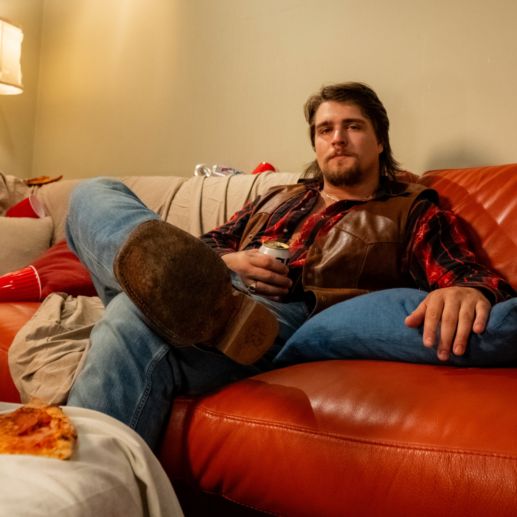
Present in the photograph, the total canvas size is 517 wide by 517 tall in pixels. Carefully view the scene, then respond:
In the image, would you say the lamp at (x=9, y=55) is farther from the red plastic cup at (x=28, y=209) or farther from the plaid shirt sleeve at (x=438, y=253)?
the plaid shirt sleeve at (x=438, y=253)

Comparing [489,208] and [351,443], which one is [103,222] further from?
[489,208]

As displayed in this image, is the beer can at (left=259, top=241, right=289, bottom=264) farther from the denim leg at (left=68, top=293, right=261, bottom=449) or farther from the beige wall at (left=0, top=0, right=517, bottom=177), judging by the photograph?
the beige wall at (left=0, top=0, right=517, bottom=177)

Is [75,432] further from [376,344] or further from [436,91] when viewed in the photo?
[436,91]

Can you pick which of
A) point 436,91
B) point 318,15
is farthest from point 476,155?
point 318,15

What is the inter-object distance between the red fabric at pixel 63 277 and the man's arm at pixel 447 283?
37.8 inches

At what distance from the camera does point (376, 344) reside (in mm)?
879

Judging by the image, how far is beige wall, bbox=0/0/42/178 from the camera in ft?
10.4

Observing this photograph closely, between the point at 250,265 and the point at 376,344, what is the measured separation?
1.05 ft

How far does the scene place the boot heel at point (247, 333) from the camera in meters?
0.78

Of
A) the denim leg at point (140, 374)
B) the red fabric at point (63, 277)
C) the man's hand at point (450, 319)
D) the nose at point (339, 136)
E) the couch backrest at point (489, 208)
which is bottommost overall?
the red fabric at point (63, 277)

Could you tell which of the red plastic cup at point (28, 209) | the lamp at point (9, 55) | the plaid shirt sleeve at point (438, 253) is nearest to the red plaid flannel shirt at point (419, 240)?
the plaid shirt sleeve at point (438, 253)

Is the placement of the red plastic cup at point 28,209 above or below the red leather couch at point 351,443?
below

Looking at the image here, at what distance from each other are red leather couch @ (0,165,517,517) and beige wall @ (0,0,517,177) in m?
1.10

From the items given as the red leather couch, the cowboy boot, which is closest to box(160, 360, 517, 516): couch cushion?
the red leather couch
